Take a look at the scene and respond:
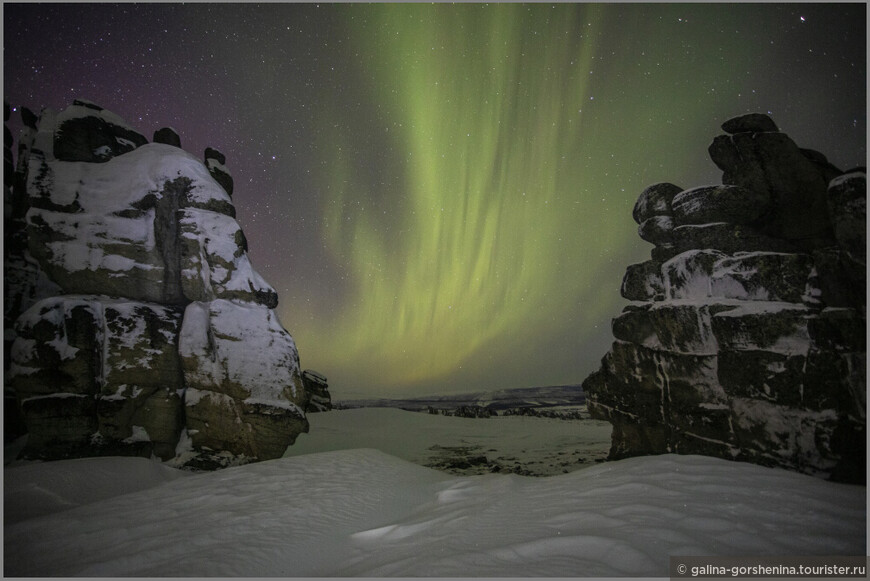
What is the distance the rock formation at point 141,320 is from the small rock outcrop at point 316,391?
1818 centimetres

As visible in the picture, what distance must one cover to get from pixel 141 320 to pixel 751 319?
19503 millimetres

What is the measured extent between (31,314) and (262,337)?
23.0 feet

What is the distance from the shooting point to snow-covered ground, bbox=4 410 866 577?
11.4ft

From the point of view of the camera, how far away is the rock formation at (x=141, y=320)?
11.0 m

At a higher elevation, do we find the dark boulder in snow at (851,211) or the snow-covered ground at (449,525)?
the dark boulder in snow at (851,211)

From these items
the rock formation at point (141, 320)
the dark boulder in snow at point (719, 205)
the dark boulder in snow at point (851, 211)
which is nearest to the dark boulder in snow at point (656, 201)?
the dark boulder in snow at point (719, 205)

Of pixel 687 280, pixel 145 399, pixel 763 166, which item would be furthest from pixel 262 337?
pixel 763 166

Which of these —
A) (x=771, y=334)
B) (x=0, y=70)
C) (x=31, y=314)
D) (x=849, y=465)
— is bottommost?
(x=849, y=465)

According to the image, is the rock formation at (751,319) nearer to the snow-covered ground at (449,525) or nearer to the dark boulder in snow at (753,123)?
the dark boulder in snow at (753,123)

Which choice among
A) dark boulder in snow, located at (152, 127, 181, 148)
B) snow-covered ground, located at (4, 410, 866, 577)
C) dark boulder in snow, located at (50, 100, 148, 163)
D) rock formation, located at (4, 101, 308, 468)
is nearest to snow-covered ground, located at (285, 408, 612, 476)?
rock formation, located at (4, 101, 308, 468)

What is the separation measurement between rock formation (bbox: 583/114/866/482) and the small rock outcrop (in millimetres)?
24924

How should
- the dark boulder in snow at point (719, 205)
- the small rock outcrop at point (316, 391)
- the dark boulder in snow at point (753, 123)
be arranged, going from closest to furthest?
the dark boulder in snow at point (719, 205) → the dark boulder in snow at point (753, 123) → the small rock outcrop at point (316, 391)

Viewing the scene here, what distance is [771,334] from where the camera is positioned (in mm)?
8695

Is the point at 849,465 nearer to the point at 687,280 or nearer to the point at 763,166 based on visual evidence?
the point at 687,280
